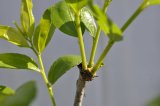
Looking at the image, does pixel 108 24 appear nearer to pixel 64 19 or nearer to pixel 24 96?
pixel 24 96

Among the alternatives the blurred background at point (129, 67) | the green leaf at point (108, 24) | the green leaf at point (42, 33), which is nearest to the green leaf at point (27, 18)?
the green leaf at point (42, 33)

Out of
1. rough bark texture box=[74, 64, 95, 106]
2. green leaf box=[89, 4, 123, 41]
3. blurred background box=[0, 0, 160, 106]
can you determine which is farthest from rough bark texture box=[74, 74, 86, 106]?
blurred background box=[0, 0, 160, 106]

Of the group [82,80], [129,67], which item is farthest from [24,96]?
[129,67]

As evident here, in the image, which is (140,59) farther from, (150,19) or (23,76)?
Answer: (23,76)

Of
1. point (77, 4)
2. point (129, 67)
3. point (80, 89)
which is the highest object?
point (77, 4)

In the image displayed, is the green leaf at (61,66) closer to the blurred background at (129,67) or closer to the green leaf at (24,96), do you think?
the green leaf at (24,96)

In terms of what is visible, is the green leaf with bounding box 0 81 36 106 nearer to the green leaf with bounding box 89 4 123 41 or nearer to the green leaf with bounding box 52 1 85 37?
the green leaf with bounding box 89 4 123 41
